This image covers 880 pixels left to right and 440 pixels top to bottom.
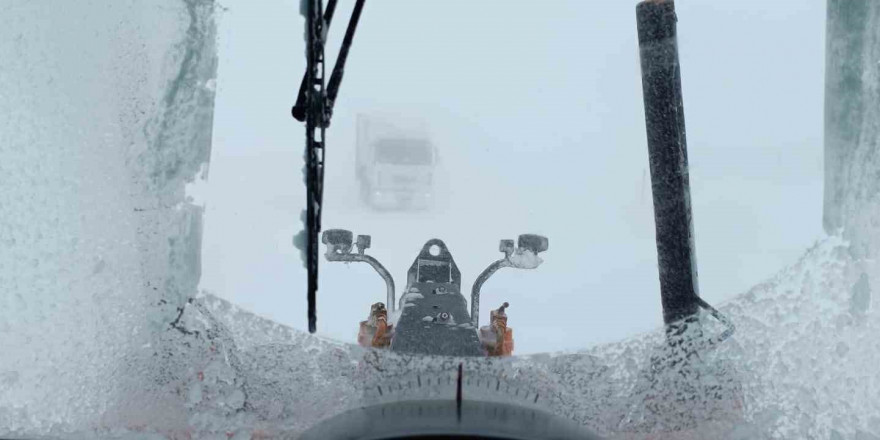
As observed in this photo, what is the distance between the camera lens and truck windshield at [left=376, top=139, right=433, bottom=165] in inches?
593

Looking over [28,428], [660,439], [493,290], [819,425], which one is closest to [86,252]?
[28,428]

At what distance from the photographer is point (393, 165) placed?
1520cm

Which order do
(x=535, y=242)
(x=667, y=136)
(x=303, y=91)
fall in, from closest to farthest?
(x=303, y=91) → (x=667, y=136) → (x=535, y=242)

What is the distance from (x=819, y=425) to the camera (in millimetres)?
2117

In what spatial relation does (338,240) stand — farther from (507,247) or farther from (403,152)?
(403,152)

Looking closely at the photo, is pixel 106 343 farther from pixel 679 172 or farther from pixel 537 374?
pixel 679 172

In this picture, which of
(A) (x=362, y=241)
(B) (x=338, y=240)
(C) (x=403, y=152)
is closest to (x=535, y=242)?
(A) (x=362, y=241)

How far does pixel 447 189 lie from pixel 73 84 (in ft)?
55.5

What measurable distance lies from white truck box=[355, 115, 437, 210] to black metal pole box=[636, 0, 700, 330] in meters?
12.6

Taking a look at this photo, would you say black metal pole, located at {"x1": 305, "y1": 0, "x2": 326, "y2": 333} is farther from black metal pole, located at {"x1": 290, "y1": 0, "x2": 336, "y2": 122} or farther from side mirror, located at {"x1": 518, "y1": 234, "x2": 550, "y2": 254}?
side mirror, located at {"x1": 518, "y1": 234, "x2": 550, "y2": 254}

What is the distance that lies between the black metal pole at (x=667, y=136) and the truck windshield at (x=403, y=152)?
12617 millimetres

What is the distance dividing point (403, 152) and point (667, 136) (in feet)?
41.9

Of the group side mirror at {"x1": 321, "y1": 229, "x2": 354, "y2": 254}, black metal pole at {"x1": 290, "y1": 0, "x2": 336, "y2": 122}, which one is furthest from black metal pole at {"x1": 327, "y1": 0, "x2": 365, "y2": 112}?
side mirror at {"x1": 321, "y1": 229, "x2": 354, "y2": 254}

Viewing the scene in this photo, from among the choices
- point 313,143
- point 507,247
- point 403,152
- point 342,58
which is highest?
point 403,152
